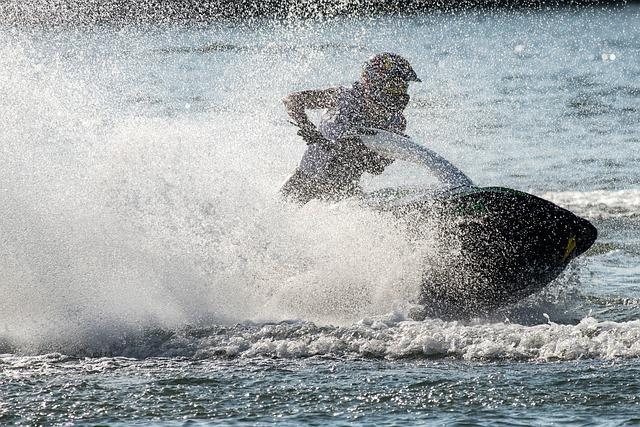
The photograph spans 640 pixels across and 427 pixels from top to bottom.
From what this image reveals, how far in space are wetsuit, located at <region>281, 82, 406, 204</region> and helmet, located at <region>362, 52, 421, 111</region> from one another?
4.2 inches

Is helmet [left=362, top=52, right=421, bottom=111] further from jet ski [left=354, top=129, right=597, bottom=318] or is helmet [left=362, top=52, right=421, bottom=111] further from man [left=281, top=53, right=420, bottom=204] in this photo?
jet ski [left=354, top=129, right=597, bottom=318]

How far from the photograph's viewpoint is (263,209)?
34.8 feet

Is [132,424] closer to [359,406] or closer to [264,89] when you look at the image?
[359,406]

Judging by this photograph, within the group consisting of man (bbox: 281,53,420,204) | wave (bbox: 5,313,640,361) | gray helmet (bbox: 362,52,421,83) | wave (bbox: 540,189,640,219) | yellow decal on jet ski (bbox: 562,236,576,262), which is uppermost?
gray helmet (bbox: 362,52,421,83)

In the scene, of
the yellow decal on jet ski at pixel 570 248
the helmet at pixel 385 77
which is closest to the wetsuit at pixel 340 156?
the helmet at pixel 385 77

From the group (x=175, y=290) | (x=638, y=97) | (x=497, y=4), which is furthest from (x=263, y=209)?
(x=497, y=4)

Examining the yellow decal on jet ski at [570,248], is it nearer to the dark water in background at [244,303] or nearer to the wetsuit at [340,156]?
the dark water in background at [244,303]

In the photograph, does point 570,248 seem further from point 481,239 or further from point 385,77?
point 385,77

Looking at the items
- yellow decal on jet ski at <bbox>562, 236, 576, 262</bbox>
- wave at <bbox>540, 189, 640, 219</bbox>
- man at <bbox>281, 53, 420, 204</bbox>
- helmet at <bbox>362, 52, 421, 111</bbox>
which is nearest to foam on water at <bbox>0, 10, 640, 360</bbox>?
man at <bbox>281, 53, 420, 204</bbox>

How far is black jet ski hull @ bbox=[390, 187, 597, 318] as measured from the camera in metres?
9.16

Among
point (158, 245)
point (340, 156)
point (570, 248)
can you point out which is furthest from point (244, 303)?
point (570, 248)

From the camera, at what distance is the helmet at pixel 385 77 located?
33.2ft

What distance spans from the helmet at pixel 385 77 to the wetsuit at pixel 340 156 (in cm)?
11

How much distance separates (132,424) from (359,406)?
1237 millimetres
